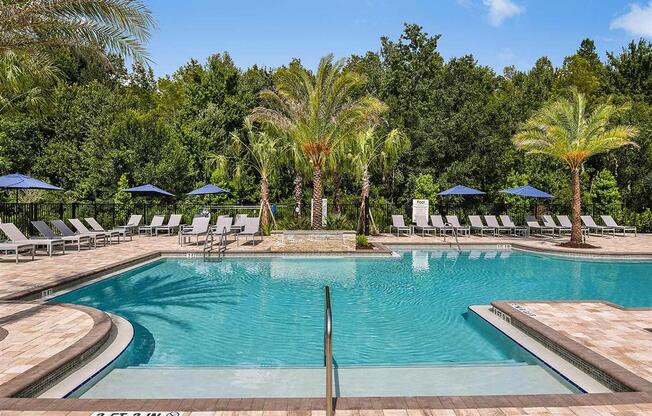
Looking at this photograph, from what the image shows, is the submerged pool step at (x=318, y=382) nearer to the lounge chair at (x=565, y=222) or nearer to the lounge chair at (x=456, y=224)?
the lounge chair at (x=456, y=224)

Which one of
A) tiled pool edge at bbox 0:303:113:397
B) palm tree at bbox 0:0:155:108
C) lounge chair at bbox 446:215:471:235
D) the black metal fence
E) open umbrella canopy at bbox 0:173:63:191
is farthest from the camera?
the black metal fence

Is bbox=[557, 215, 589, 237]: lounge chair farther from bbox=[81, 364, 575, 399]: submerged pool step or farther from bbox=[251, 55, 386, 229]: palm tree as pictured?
bbox=[81, 364, 575, 399]: submerged pool step

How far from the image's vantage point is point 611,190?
23.4 meters

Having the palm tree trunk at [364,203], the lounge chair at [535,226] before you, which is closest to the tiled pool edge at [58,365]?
the palm tree trunk at [364,203]

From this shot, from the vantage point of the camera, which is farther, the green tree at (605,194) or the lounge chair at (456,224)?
the green tree at (605,194)

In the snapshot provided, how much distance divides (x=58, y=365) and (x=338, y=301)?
5.19 meters

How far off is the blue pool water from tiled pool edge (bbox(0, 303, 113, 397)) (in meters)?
0.41

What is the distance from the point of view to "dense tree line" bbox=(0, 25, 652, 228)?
25.1 metres

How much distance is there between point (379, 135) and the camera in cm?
2575

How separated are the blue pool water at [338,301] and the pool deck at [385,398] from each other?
67cm

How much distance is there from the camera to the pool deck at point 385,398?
12.7 feet

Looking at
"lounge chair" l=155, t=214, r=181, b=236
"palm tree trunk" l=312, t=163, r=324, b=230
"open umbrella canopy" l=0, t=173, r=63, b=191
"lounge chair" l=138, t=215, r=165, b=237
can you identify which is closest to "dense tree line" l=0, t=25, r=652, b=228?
"lounge chair" l=138, t=215, r=165, b=237

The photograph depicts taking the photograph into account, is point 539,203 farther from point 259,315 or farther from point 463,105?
point 259,315

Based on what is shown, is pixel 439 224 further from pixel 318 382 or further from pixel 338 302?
pixel 318 382
